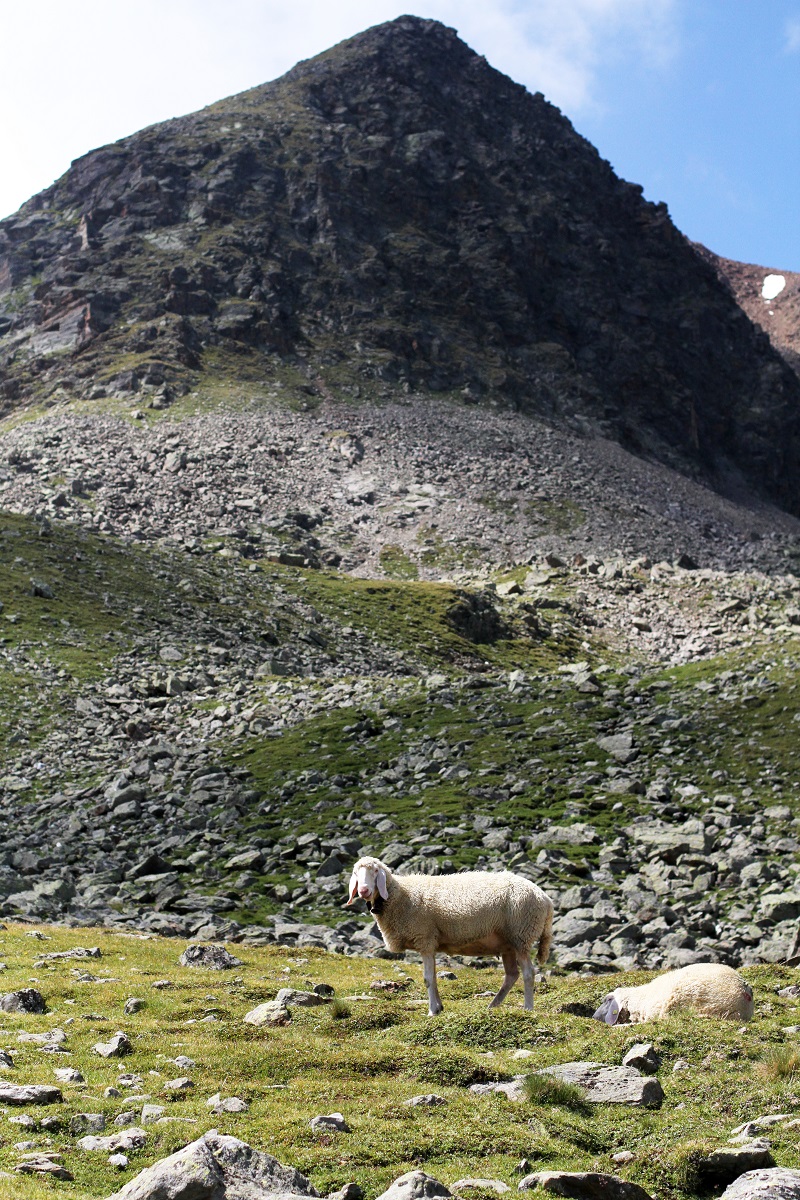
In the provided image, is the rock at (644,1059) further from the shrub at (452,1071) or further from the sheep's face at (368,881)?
the sheep's face at (368,881)

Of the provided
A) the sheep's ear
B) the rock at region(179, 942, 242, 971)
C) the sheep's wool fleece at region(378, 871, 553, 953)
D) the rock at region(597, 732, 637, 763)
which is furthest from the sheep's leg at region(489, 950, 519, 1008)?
the rock at region(597, 732, 637, 763)

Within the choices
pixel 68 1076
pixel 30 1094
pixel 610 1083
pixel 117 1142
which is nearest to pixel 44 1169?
pixel 117 1142

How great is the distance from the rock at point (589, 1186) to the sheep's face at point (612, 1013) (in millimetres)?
5889

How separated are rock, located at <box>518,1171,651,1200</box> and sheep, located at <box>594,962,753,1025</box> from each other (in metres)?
5.02

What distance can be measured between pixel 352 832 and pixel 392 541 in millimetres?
65178

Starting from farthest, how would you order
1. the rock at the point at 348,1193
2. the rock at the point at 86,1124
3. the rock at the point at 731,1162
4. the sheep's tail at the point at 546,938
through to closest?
1. the sheep's tail at the point at 546,938
2. the rock at the point at 86,1124
3. the rock at the point at 731,1162
4. the rock at the point at 348,1193

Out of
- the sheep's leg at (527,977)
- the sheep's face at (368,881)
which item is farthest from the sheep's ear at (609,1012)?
the sheep's face at (368,881)

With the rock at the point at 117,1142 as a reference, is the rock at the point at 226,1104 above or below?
below

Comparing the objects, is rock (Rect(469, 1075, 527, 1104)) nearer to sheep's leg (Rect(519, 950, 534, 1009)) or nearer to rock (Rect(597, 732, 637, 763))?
sheep's leg (Rect(519, 950, 534, 1009))

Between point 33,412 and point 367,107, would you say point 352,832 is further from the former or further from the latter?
point 367,107

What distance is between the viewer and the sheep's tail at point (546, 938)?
1490 cm

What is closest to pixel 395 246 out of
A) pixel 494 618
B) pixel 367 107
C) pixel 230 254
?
pixel 230 254

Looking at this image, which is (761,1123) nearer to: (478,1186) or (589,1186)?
(589,1186)

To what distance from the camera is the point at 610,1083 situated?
10.2 m
